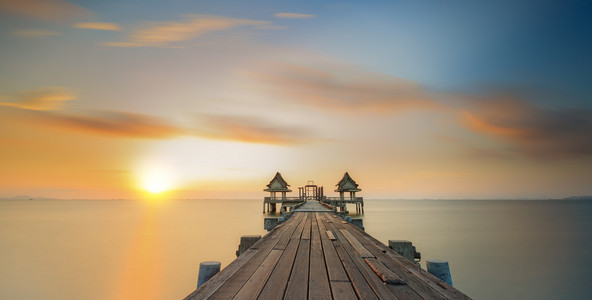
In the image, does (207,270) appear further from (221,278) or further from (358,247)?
(358,247)

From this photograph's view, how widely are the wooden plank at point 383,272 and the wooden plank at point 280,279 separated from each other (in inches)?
45.3

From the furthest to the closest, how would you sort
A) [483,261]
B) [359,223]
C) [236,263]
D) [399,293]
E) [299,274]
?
1. [483,261]
2. [359,223]
3. [236,263]
4. [299,274]
5. [399,293]

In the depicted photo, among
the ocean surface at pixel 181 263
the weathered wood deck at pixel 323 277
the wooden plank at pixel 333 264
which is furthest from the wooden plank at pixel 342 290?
the ocean surface at pixel 181 263

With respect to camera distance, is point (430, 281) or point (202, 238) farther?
point (202, 238)

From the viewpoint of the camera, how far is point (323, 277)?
364cm

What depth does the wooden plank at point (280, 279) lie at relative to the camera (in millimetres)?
2981

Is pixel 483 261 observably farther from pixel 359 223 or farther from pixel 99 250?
pixel 99 250

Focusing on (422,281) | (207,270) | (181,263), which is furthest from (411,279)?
(181,263)

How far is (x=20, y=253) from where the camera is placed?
87.1 ft

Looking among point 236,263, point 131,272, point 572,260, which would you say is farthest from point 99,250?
point 572,260

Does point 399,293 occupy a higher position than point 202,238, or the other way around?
point 399,293

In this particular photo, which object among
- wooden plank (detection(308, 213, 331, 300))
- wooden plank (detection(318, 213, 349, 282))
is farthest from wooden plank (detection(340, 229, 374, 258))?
wooden plank (detection(308, 213, 331, 300))

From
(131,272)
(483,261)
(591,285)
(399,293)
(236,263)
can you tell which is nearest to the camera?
(399,293)

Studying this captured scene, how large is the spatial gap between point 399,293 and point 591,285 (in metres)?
22.0
